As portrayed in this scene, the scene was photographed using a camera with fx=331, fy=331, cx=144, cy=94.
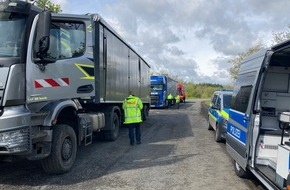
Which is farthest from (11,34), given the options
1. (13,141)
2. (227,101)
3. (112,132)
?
(227,101)

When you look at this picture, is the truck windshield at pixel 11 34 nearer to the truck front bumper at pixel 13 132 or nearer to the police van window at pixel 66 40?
the police van window at pixel 66 40

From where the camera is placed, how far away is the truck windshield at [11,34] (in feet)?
18.3

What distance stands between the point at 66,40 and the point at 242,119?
12.8ft

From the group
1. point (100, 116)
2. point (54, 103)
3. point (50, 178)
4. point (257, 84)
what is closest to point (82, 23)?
point (54, 103)

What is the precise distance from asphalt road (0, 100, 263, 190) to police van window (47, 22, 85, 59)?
2.42 meters

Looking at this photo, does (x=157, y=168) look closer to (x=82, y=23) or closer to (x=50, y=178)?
(x=50, y=178)

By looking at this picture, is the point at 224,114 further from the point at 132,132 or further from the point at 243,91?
the point at 243,91

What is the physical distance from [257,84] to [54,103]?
150 inches

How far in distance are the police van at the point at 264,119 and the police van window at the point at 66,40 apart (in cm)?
363

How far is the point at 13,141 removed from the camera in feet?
17.6

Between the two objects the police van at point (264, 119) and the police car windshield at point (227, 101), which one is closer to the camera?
the police van at point (264, 119)

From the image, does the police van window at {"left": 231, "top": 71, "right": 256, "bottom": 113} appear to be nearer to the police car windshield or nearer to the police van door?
the police van door

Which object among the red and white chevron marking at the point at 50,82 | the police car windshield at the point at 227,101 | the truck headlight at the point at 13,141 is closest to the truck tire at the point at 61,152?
the red and white chevron marking at the point at 50,82

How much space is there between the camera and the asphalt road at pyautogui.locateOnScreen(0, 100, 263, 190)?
240 inches
